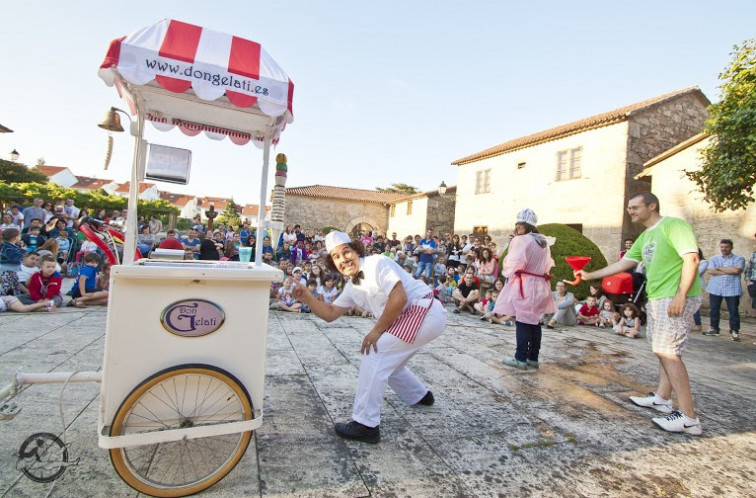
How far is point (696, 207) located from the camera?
12922 mm

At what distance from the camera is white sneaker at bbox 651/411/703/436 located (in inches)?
119

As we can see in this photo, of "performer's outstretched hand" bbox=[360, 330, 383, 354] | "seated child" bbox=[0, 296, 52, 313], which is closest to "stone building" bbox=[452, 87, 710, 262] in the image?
"performer's outstretched hand" bbox=[360, 330, 383, 354]

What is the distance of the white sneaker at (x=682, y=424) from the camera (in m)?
3.03

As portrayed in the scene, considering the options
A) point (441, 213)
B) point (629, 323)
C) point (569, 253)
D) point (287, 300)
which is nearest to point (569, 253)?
point (569, 253)

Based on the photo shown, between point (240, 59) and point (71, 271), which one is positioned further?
point (71, 271)

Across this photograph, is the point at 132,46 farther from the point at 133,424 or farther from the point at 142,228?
the point at 142,228

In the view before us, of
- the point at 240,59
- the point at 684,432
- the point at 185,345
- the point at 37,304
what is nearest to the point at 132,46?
the point at 240,59

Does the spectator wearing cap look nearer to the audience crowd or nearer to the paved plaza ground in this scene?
the audience crowd

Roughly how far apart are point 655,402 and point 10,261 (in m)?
9.11

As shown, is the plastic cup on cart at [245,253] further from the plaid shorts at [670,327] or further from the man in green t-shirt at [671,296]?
the plaid shorts at [670,327]

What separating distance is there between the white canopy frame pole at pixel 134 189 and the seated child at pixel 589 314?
8.36 metres

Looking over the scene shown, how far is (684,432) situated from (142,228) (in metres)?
12.0

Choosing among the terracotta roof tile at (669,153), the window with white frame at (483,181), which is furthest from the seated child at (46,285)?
the window with white frame at (483,181)

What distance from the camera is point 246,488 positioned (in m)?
2.10
